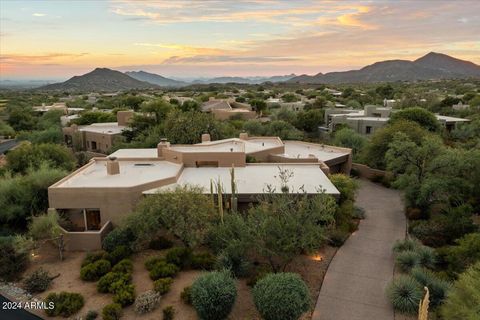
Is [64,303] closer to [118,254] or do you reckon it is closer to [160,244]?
[118,254]

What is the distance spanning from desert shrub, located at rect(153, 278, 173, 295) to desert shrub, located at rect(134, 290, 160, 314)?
0.45 meters

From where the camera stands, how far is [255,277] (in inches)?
707

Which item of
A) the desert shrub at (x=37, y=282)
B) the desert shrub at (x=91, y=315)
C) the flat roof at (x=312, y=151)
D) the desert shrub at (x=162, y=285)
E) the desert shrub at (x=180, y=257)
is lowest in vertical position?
the desert shrub at (x=91, y=315)

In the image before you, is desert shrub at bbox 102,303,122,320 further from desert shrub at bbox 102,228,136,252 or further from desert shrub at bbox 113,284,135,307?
desert shrub at bbox 102,228,136,252

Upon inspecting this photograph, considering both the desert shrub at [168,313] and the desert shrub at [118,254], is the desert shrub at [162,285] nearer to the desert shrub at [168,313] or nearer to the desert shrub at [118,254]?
the desert shrub at [168,313]

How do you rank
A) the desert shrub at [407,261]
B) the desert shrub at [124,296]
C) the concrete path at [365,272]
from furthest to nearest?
the desert shrub at [407,261], the desert shrub at [124,296], the concrete path at [365,272]

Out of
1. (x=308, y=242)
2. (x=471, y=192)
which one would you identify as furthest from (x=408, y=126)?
(x=308, y=242)

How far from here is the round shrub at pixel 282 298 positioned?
14.1 metres

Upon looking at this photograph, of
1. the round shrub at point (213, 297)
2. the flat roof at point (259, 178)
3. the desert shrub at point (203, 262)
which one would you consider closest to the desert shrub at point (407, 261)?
the flat roof at point (259, 178)

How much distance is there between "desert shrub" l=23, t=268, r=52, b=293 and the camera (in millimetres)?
18328

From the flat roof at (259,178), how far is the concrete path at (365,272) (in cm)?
354

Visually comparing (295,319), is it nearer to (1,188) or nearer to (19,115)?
(1,188)

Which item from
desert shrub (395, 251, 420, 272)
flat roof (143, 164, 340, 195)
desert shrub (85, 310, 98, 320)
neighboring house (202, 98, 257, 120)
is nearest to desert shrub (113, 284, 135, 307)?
desert shrub (85, 310, 98, 320)

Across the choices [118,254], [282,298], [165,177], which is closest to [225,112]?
[165,177]
